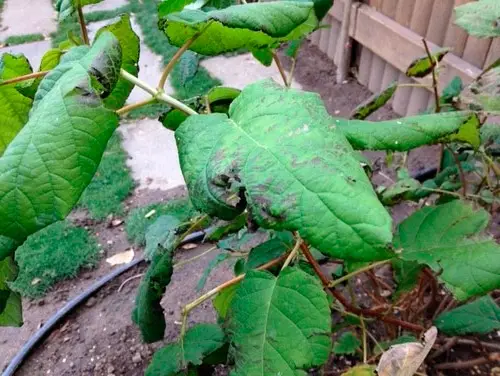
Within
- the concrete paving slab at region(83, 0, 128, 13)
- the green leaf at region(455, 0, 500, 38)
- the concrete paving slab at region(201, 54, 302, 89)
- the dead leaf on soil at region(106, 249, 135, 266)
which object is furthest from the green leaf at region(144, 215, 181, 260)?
the concrete paving slab at region(83, 0, 128, 13)

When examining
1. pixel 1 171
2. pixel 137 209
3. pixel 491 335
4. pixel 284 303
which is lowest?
pixel 137 209

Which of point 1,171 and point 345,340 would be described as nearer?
point 1,171

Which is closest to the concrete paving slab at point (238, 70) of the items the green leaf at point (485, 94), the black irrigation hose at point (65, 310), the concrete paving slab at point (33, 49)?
the concrete paving slab at point (33, 49)

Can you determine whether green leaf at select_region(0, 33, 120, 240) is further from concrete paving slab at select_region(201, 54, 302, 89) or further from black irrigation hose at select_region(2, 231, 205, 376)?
concrete paving slab at select_region(201, 54, 302, 89)

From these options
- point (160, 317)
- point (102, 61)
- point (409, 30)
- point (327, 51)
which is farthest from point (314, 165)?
point (327, 51)

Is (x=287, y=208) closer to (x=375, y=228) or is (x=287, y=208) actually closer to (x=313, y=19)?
(x=375, y=228)

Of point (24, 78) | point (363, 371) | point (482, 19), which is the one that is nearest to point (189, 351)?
point (363, 371)

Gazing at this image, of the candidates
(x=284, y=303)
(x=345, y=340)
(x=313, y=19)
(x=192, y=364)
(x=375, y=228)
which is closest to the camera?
(x=375, y=228)

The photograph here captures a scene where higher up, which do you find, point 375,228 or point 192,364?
point 375,228
